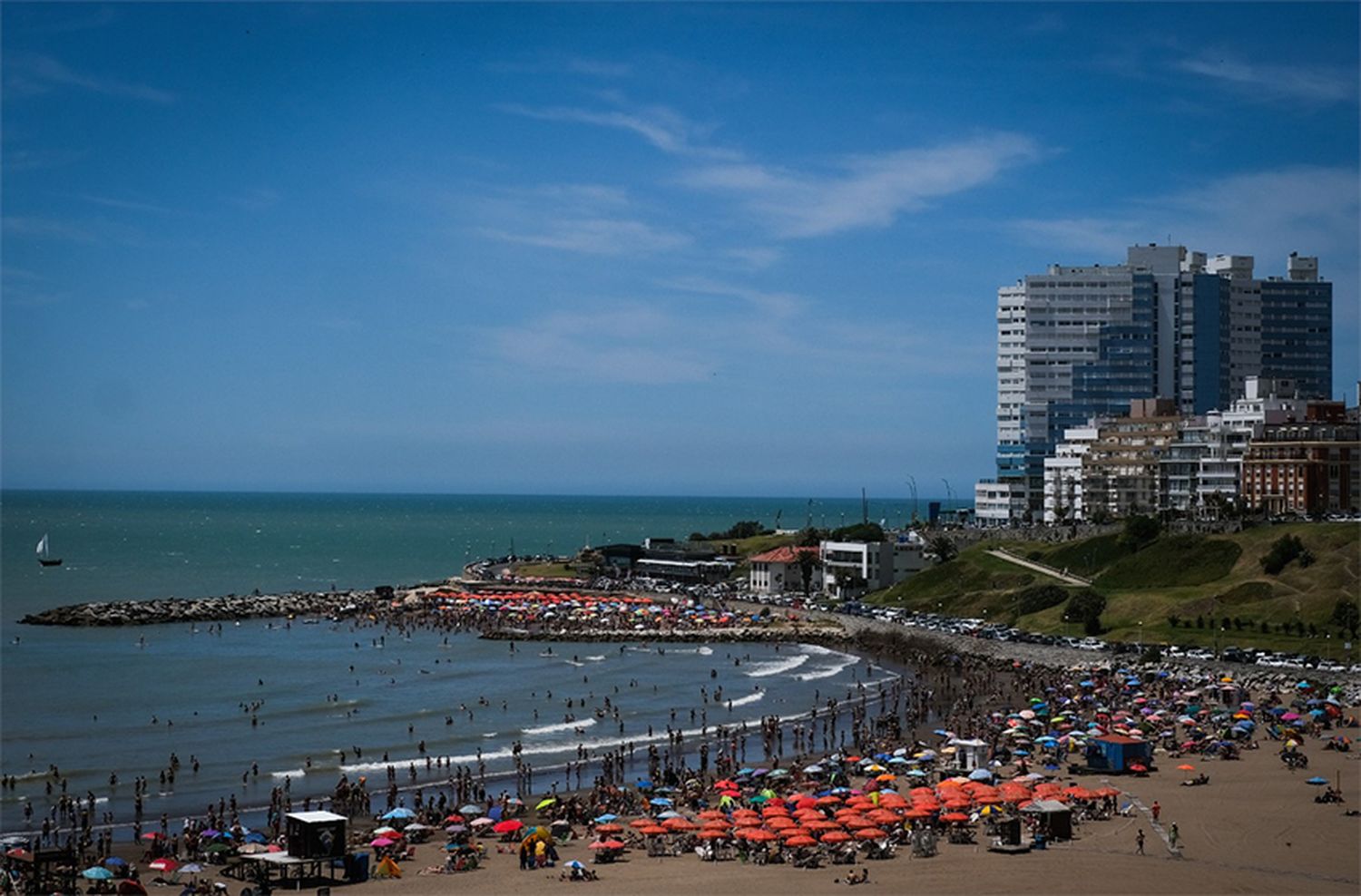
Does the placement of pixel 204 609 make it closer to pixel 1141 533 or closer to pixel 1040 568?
pixel 1040 568

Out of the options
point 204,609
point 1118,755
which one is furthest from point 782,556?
point 1118,755

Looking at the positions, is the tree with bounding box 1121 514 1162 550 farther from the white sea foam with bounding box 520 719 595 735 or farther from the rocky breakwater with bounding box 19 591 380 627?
the rocky breakwater with bounding box 19 591 380 627

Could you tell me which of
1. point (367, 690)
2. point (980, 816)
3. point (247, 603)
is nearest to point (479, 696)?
point (367, 690)

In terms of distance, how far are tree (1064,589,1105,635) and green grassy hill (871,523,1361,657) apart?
677 millimetres

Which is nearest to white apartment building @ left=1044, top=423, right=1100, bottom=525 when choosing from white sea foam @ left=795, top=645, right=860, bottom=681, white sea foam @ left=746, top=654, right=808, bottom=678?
white sea foam @ left=795, top=645, right=860, bottom=681

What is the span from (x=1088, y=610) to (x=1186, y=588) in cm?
732

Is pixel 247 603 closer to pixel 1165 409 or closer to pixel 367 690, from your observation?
pixel 367 690

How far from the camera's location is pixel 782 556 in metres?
121

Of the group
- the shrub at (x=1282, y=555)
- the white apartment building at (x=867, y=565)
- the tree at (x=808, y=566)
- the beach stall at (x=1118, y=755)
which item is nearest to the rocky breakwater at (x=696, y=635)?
the white apartment building at (x=867, y=565)

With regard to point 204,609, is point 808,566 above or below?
above

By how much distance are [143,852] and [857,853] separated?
1988 cm

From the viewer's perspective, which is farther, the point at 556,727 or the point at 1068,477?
the point at 1068,477

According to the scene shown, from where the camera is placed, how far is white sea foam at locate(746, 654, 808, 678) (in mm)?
82000

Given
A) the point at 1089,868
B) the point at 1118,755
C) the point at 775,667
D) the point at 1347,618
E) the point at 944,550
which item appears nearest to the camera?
the point at 1089,868
